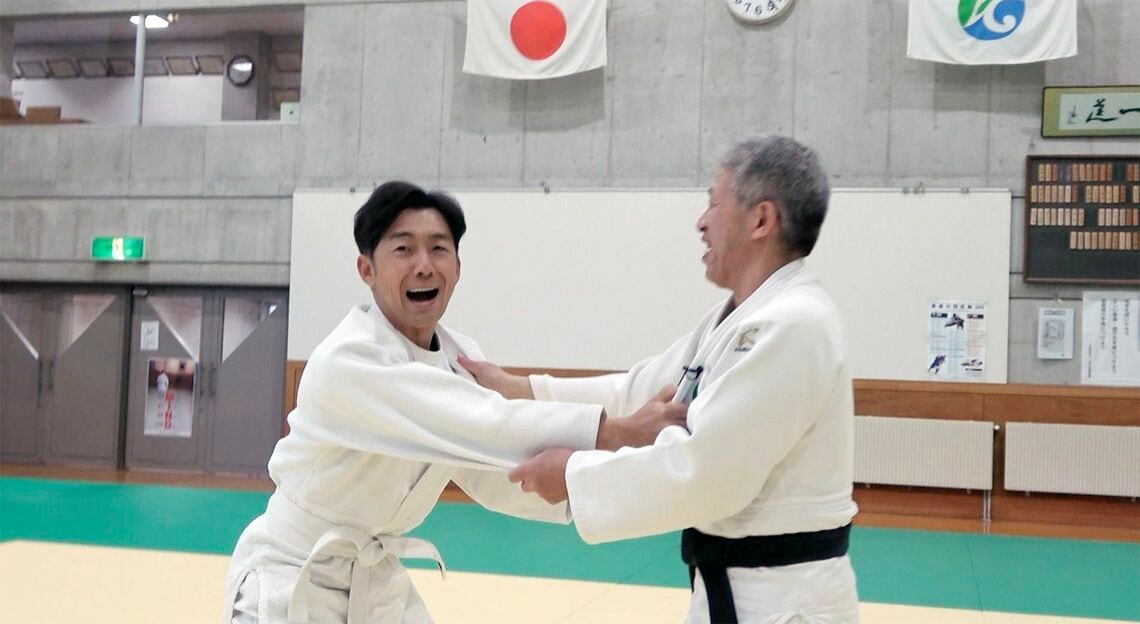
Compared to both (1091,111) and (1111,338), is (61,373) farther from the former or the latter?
(1091,111)

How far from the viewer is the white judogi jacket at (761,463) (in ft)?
7.45

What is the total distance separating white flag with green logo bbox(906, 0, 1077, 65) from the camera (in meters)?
10.5

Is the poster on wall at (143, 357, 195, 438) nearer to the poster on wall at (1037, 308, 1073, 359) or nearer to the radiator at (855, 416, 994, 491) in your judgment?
the radiator at (855, 416, 994, 491)

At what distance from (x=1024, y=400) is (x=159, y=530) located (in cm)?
804

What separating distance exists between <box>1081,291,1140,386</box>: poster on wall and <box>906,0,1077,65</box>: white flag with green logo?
2.43m

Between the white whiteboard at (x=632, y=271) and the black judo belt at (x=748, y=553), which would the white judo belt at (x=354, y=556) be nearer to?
the black judo belt at (x=748, y=553)

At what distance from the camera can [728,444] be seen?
2.26 m

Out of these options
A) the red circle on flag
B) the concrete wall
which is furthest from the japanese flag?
the concrete wall

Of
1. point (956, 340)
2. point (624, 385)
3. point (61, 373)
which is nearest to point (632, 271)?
point (956, 340)

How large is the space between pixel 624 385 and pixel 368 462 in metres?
0.89

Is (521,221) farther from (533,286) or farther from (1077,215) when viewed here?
(1077,215)

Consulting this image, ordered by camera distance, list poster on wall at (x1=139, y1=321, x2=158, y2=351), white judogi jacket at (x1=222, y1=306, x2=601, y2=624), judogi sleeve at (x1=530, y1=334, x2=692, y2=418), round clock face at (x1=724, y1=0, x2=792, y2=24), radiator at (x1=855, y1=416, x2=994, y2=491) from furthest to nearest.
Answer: poster on wall at (x1=139, y1=321, x2=158, y2=351) → round clock face at (x1=724, y1=0, x2=792, y2=24) → radiator at (x1=855, y1=416, x2=994, y2=491) → judogi sleeve at (x1=530, y1=334, x2=692, y2=418) → white judogi jacket at (x1=222, y1=306, x2=601, y2=624)

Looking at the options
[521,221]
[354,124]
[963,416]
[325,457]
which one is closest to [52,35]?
[354,124]

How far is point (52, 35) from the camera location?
1441 cm
